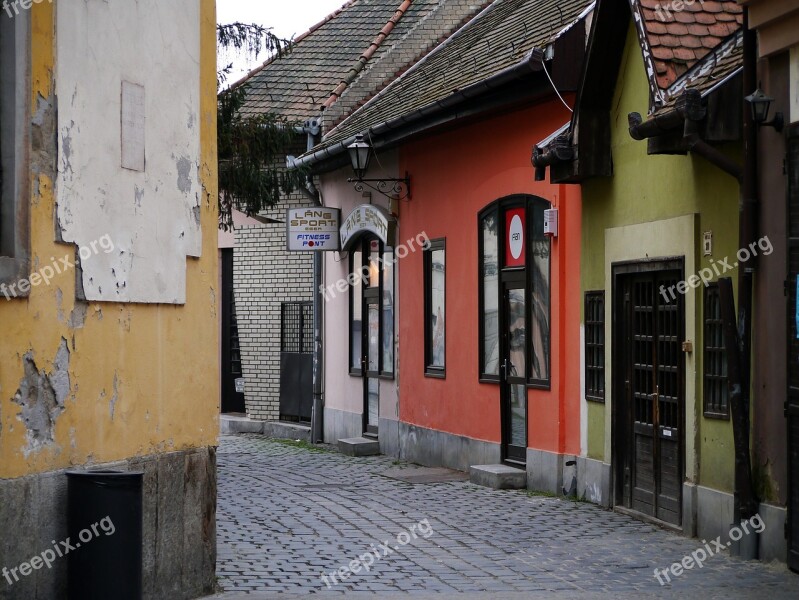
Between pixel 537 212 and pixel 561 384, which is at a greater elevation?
pixel 537 212

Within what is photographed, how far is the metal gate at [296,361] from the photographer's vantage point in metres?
22.0

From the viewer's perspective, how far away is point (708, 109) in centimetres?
983

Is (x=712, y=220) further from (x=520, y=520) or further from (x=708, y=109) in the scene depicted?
(x=520, y=520)

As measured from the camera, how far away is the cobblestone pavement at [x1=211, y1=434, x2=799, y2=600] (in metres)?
8.84

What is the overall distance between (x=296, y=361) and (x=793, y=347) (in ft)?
45.5

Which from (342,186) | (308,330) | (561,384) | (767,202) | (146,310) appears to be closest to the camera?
(146,310)

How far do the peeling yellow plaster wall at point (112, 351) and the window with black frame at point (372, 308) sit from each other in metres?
10.2

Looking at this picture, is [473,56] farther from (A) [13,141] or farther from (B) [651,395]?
(A) [13,141]

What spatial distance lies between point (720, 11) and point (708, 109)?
195 centimetres

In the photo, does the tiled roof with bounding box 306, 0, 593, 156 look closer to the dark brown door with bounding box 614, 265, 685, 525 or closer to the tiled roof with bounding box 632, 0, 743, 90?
the tiled roof with bounding box 632, 0, 743, 90

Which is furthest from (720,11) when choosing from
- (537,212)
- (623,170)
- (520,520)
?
(520,520)

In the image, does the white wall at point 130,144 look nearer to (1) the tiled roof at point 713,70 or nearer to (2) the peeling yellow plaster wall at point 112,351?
(2) the peeling yellow plaster wall at point 112,351

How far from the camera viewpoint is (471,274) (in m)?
16.1

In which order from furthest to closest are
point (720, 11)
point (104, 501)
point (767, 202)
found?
point (720, 11) → point (767, 202) → point (104, 501)
